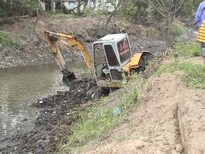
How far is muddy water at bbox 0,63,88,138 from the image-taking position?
16797 millimetres

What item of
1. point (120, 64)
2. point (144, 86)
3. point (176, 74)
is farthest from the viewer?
point (120, 64)

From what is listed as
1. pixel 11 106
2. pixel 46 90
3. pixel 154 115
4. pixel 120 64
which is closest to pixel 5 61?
pixel 46 90

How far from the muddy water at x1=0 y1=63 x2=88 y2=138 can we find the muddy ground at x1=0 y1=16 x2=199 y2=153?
55 cm

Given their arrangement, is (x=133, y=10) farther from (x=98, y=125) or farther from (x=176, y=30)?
(x=98, y=125)

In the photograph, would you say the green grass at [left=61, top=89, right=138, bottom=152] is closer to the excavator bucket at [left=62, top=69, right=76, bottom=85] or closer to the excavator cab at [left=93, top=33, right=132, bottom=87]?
the excavator cab at [left=93, top=33, right=132, bottom=87]

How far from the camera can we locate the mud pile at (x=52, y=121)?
1312 cm

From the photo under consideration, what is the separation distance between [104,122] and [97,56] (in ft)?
22.3

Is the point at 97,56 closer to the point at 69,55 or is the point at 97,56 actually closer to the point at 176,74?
the point at 176,74

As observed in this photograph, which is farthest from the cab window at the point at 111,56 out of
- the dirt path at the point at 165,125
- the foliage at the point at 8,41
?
the foliage at the point at 8,41

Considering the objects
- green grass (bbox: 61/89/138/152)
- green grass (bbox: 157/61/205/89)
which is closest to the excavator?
green grass (bbox: 61/89/138/152)

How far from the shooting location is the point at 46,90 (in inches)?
901

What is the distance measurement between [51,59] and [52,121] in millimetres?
18419

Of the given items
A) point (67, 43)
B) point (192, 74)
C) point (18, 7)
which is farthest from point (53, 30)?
point (192, 74)

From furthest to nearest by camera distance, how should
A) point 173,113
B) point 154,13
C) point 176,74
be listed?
point 154,13 < point 176,74 < point 173,113
